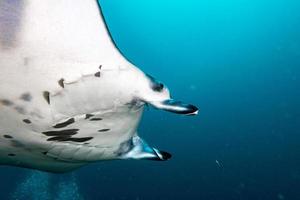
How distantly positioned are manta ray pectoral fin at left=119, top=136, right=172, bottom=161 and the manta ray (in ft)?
0.06

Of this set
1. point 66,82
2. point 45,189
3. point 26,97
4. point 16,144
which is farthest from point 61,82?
point 45,189

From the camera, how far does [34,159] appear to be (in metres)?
2.23

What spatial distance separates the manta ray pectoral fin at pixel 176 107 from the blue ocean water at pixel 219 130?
5.62 m

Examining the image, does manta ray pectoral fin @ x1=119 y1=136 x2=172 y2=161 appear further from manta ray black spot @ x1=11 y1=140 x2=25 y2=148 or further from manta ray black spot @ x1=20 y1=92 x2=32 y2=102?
→ manta ray black spot @ x1=20 y1=92 x2=32 y2=102

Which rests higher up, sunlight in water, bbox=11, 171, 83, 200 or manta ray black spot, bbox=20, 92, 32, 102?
manta ray black spot, bbox=20, 92, 32, 102

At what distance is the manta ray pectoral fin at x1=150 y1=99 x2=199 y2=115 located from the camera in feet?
4.63

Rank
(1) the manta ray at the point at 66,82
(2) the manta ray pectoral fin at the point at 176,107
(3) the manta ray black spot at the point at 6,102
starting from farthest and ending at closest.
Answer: (3) the manta ray black spot at the point at 6,102
(2) the manta ray pectoral fin at the point at 176,107
(1) the manta ray at the point at 66,82

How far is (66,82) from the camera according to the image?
145 centimetres

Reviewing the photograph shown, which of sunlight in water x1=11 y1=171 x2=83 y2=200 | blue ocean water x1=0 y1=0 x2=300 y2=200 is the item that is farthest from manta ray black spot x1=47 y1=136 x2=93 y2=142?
sunlight in water x1=11 y1=171 x2=83 y2=200

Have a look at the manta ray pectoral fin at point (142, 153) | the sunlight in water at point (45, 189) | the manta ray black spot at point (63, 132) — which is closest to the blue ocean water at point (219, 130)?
the sunlight in water at point (45, 189)

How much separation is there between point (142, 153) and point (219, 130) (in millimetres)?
17827

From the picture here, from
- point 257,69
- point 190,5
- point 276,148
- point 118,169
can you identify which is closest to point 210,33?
point 190,5

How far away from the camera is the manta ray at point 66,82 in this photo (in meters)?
1.26

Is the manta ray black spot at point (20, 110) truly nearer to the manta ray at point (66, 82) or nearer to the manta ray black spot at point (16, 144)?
the manta ray at point (66, 82)
